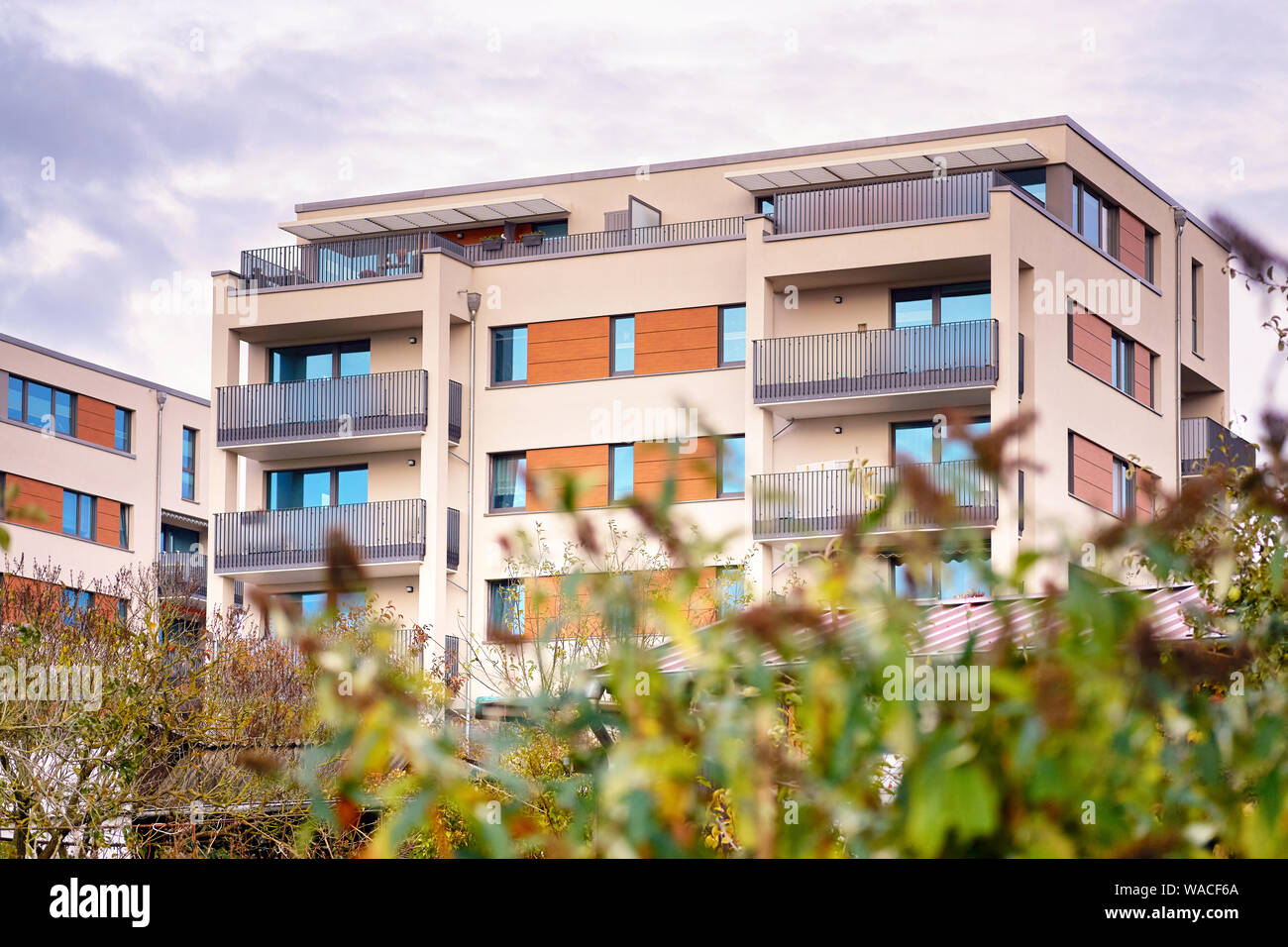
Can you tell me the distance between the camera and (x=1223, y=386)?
4334 centimetres

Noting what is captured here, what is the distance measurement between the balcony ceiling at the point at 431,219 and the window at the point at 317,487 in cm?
642

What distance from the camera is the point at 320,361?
4034 centimetres

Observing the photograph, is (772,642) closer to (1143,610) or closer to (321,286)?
(1143,610)

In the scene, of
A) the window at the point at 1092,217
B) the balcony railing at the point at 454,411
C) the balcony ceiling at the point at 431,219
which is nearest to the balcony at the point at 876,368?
the window at the point at 1092,217

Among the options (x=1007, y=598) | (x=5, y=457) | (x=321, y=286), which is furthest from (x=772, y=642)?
(x=5, y=457)

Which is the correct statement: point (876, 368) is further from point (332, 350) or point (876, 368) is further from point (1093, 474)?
point (332, 350)

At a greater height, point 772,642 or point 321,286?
point 321,286

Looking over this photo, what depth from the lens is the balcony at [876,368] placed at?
3347 centimetres

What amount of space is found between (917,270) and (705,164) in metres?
7.23

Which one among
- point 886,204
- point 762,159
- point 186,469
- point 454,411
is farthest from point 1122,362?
point 186,469

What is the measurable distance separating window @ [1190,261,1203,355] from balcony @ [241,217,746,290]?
11770 millimetres

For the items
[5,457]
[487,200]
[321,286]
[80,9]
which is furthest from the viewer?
[5,457]

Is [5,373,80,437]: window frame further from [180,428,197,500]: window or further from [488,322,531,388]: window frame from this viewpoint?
[488,322,531,388]: window frame
